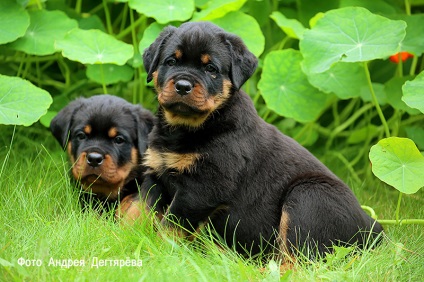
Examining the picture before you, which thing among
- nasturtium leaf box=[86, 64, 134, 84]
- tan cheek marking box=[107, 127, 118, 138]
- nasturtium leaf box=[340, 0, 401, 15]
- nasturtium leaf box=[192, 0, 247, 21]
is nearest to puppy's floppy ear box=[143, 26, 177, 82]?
tan cheek marking box=[107, 127, 118, 138]

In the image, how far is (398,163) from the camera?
5.02 metres

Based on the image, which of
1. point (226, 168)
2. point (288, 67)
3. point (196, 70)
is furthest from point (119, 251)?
point (288, 67)

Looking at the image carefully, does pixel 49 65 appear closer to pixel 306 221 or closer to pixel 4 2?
pixel 4 2

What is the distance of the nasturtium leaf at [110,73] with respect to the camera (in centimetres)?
648

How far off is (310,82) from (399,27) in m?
0.95

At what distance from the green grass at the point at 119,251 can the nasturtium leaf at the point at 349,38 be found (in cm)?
137

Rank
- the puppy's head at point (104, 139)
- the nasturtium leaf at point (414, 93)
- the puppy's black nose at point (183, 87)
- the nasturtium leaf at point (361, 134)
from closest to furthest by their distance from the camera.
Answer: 1. the puppy's black nose at point (183, 87)
2. the nasturtium leaf at point (414, 93)
3. the puppy's head at point (104, 139)
4. the nasturtium leaf at point (361, 134)

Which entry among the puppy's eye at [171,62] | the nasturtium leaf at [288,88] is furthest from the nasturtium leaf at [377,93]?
the puppy's eye at [171,62]

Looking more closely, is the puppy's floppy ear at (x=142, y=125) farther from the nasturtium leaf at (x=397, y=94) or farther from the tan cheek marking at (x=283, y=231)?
the nasturtium leaf at (x=397, y=94)

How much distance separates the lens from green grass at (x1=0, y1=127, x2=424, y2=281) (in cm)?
382

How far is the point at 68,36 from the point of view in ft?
20.2

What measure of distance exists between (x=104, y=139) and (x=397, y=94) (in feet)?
8.79

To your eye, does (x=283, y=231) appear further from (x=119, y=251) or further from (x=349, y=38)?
(x=349, y=38)

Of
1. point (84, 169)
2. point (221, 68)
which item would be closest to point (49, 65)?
point (84, 169)
